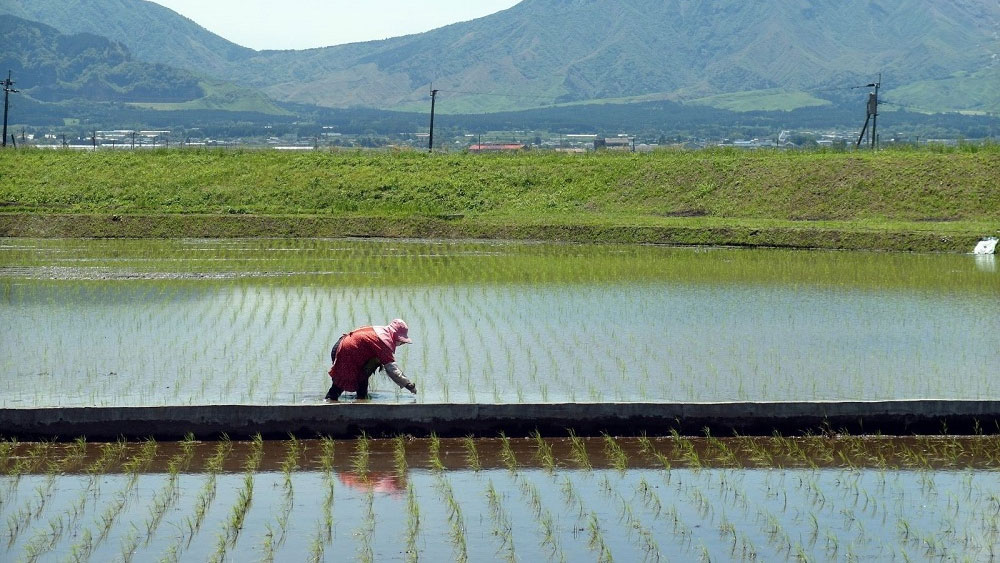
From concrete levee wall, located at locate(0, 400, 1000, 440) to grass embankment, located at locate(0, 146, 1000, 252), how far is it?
676 inches

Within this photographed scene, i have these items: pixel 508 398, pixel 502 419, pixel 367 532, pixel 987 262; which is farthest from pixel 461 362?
pixel 987 262

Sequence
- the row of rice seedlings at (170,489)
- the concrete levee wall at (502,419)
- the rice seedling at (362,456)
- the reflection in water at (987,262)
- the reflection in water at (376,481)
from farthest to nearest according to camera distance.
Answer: the reflection in water at (987,262)
the concrete levee wall at (502,419)
the rice seedling at (362,456)
the reflection in water at (376,481)
the row of rice seedlings at (170,489)

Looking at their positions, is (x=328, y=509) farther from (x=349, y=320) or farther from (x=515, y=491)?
(x=349, y=320)

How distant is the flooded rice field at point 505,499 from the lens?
760 centimetres

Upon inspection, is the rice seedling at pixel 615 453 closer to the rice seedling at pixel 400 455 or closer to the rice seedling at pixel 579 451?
the rice seedling at pixel 579 451

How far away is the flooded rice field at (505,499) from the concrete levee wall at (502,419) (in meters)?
0.13

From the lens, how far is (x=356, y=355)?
1081 cm

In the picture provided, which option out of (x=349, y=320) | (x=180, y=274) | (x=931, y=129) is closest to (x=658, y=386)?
(x=349, y=320)

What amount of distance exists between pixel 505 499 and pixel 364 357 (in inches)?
103

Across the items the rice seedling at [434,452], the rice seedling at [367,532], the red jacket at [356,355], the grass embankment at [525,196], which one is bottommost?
the grass embankment at [525,196]

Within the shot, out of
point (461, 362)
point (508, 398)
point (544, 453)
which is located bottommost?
point (461, 362)

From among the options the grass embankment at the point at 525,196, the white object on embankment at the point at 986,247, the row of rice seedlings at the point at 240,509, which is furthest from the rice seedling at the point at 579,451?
the grass embankment at the point at 525,196

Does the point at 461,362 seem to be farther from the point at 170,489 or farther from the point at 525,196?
the point at 525,196

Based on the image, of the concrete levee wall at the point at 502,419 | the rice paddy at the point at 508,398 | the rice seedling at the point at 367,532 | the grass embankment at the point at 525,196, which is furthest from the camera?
the grass embankment at the point at 525,196
